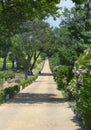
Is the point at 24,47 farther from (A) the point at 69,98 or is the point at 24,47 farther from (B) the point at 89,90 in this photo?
(B) the point at 89,90

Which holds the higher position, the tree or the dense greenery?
the tree

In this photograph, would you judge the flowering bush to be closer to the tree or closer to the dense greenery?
the dense greenery

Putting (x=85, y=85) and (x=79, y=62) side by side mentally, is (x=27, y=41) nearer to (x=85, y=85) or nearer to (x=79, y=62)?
(x=79, y=62)

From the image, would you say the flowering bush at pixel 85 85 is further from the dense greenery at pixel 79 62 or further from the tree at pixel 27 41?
the tree at pixel 27 41

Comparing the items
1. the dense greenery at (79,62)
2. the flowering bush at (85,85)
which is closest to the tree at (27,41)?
the dense greenery at (79,62)

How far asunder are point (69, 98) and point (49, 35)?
64.1 meters

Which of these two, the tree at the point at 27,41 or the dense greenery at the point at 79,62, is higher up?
the tree at the point at 27,41

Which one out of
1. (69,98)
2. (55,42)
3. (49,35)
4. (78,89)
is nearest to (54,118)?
(78,89)

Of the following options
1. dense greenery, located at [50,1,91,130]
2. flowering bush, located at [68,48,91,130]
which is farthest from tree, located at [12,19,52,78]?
flowering bush, located at [68,48,91,130]

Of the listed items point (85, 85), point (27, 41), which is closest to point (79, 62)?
point (85, 85)

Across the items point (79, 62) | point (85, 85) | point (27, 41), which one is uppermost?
point (27, 41)

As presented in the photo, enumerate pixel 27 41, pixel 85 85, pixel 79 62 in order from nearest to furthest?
pixel 85 85
pixel 79 62
pixel 27 41

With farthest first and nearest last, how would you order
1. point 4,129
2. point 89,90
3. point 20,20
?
point 20,20 → point 4,129 → point 89,90

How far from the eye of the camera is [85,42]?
28.8 meters
